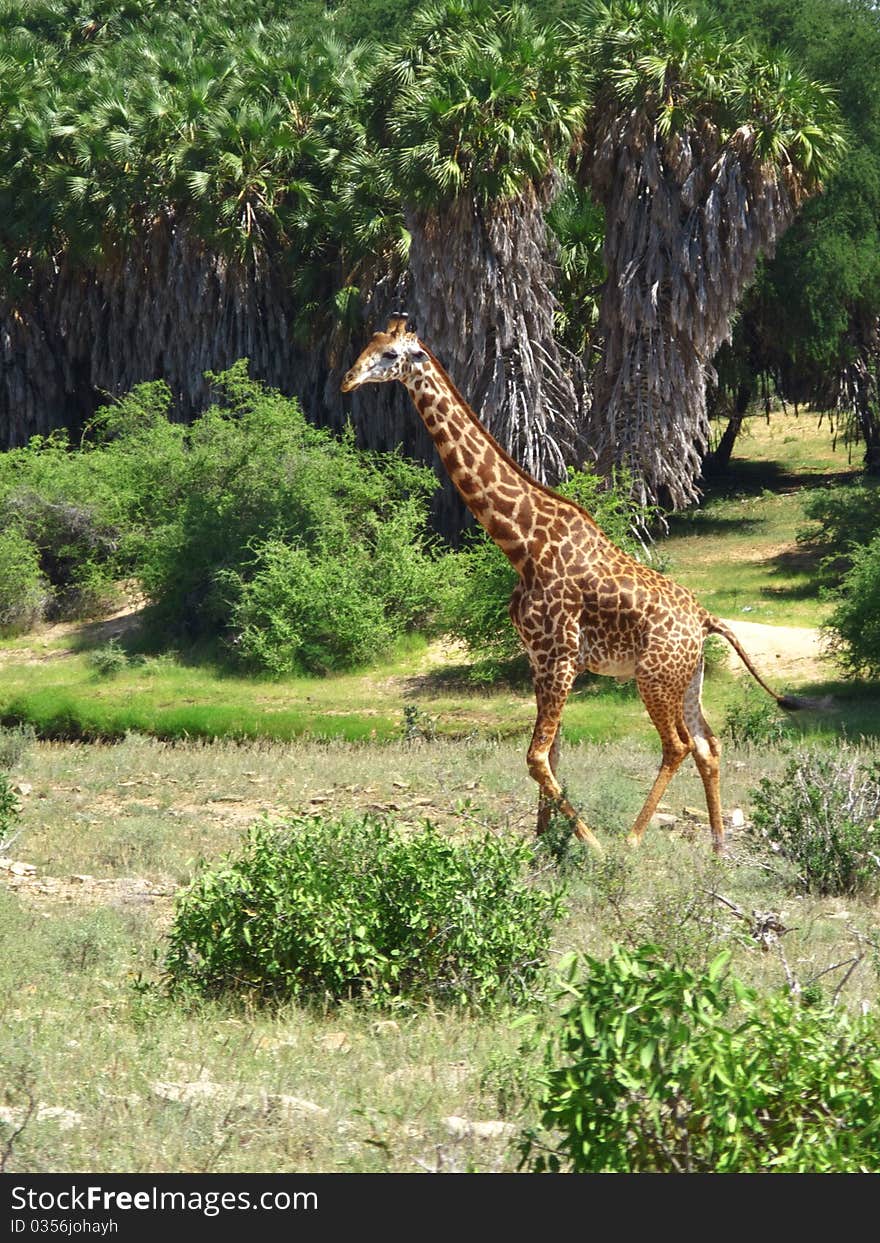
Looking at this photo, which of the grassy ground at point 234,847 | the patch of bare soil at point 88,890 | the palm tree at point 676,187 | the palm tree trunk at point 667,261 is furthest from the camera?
the palm tree trunk at point 667,261

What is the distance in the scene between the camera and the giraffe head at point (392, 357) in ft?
37.6

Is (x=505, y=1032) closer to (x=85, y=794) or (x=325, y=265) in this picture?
(x=85, y=794)

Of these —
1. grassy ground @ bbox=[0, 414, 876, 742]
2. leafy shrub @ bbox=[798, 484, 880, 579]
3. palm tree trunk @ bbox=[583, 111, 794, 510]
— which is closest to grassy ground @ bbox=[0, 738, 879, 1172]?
grassy ground @ bbox=[0, 414, 876, 742]

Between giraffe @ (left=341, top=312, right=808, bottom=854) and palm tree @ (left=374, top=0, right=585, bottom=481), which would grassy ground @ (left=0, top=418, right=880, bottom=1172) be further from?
palm tree @ (left=374, top=0, right=585, bottom=481)

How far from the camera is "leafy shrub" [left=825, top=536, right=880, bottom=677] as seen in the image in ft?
65.6

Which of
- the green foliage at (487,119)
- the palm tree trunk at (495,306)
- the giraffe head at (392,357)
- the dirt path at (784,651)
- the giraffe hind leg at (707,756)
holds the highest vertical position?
the green foliage at (487,119)

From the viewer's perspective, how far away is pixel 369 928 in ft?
26.2

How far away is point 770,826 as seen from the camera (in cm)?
1103

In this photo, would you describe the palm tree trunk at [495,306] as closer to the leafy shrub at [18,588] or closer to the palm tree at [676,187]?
the palm tree at [676,187]

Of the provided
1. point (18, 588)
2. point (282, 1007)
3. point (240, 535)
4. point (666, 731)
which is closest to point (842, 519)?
point (240, 535)

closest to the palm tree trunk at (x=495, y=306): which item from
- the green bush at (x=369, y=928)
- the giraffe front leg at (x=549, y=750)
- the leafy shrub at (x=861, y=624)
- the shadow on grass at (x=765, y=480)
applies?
the leafy shrub at (x=861, y=624)

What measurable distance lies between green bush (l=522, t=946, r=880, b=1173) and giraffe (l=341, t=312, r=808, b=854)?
581 centimetres

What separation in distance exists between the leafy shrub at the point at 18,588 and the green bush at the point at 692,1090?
22032 millimetres

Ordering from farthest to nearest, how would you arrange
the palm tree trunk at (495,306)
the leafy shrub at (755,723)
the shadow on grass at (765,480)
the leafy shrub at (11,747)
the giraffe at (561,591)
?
the shadow on grass at (765,480) → the palm tree trunk at (495,306) → the leafy shrub at (755,723) → the leafy shrub at (11,747) → the giraffe at (561,591)
